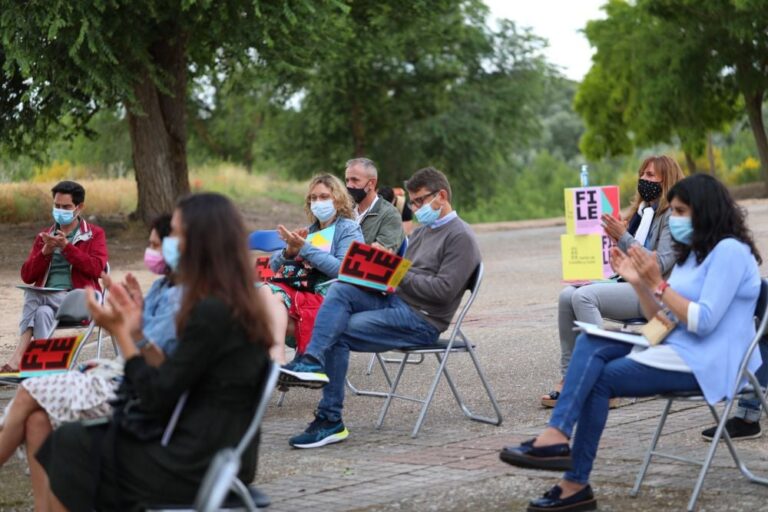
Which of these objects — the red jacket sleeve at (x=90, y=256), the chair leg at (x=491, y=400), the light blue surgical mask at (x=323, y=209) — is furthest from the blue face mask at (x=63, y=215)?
the chair leg at (x=491, y=400)

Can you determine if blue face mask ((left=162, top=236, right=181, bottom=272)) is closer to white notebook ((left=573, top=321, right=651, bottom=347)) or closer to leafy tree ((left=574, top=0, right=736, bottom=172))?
white notebook ((left=573, top=321, right=651, bottom=347))

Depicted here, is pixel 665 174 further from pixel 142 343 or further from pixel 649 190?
pixel 142 343

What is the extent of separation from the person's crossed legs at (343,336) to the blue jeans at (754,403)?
5.80 feet

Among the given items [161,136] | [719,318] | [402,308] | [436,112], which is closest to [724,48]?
[436,112]

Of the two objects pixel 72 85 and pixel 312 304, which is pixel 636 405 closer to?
pixel 312 304

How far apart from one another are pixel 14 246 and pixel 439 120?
2521 centimetres

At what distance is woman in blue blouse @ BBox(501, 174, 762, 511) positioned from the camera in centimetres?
550

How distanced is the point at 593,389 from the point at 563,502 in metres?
0.48

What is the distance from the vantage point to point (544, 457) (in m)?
5.45

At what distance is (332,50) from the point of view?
28.1 meters

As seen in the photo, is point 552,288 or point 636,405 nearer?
point 636,405

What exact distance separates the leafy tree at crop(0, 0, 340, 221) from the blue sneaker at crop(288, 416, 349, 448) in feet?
46.6

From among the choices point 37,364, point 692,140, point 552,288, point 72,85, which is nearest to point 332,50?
point 72,85

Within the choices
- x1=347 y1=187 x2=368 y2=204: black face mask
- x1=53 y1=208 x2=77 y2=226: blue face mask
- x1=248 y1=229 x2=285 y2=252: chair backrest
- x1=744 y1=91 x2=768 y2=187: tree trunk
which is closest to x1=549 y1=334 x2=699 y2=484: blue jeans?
x1=248 y1=229 x2=285 y2=252: chair backrest
